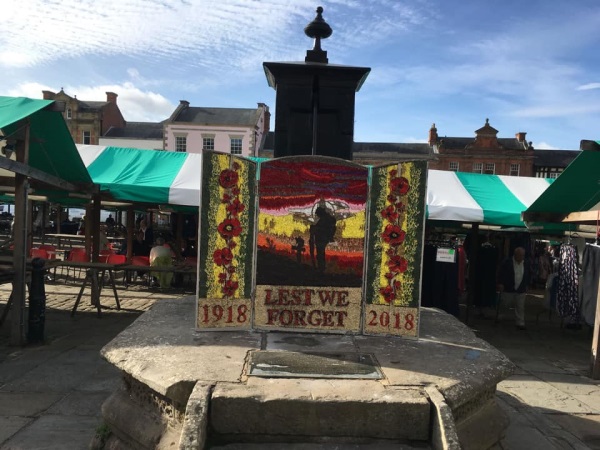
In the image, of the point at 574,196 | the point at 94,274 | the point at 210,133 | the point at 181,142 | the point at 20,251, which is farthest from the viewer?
the point at 181,142

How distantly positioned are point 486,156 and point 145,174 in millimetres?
40505

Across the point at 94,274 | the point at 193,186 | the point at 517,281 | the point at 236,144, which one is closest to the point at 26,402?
the point at 94,274

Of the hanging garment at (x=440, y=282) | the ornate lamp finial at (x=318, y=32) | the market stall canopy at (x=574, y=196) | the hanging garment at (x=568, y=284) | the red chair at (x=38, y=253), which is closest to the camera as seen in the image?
the ornate lamp finial at (x=318, y=32)

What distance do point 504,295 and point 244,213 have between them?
7539 mm

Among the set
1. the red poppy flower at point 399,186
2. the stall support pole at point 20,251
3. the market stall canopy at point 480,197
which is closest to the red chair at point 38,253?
the stall support pole at point 20,251

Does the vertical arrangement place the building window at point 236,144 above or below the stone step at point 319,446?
above

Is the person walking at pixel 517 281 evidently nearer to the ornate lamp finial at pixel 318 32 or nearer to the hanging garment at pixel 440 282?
the hanging garment at pixel 440 282

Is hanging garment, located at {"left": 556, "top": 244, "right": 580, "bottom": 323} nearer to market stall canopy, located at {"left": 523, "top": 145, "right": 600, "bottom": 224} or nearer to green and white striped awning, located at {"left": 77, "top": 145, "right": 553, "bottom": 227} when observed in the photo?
market stall canopy, located at {"left": 523, "top": 145, "right": 600, "bottom": 224}

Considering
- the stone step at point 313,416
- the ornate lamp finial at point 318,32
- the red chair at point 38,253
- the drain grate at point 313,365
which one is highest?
the ornate lamp finial at point 318,32

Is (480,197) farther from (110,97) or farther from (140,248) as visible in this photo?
(110,97)

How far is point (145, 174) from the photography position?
916 cm

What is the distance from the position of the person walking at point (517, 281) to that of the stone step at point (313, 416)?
7.37 m

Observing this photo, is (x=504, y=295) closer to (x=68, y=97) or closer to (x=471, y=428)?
(x=471, y=428)

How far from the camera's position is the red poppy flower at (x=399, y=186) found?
4.36m
